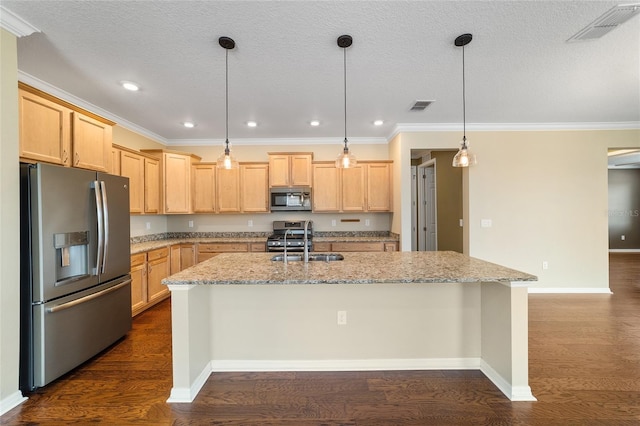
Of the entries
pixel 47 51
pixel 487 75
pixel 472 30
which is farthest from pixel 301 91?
pixel 47 51

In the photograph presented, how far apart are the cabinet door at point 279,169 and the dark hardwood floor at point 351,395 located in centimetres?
299

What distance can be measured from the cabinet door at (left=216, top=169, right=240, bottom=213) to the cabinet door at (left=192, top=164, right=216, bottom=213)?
10cm

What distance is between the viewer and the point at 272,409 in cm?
199

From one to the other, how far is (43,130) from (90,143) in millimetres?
479

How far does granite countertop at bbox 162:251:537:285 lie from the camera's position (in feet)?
6.31

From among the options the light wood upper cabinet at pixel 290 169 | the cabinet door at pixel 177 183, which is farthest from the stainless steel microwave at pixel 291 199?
the cabinet door at pixel 177 183

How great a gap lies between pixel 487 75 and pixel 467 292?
210 centimetres

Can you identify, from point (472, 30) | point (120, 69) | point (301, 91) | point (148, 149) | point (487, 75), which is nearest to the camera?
point (472, 30)

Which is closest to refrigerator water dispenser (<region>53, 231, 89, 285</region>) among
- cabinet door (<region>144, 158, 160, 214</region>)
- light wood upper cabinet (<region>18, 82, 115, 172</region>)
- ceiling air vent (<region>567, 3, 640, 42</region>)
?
light wood upper cabinet (<region>18, 82, 115, 172</region>)

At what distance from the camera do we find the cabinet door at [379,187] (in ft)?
16.6

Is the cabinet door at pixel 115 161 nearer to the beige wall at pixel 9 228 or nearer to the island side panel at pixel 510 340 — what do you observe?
the beige wall at pixel 9 228

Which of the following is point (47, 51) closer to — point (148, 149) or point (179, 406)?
point (148, 149)

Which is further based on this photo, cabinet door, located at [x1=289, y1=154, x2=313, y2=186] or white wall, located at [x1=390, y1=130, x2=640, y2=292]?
cabinet door, located at [x1=289, y1=154, x2=313, y2=186]

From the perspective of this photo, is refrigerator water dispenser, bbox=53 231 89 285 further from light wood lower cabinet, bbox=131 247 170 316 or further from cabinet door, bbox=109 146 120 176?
cabinet door, bbox=109 146 120 176
